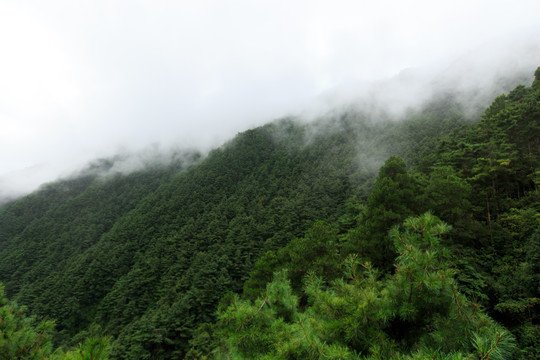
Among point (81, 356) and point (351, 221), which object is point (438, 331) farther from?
point (351, 221)

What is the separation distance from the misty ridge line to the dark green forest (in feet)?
8.60

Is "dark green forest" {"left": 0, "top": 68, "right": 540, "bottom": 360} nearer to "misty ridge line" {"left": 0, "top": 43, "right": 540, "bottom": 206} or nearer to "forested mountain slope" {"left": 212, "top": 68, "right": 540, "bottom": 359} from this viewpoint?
"forested mountain slope" {"left": 212, "top": 68, "right": 540, "bottom": 359}

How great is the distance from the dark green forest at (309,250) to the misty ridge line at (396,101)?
2622 millimetres

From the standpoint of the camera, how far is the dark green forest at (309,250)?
2670mm

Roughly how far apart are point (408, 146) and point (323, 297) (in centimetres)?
4732

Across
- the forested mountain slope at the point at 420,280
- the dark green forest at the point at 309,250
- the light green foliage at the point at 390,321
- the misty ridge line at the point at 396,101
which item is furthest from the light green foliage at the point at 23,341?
the misty ridge line at the point at 396,101

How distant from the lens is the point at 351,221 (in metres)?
20.3

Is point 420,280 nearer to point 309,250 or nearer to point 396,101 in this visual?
point 309,250

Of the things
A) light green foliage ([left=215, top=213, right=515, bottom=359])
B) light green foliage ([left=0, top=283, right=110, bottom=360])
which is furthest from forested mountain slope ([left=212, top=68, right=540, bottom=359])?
light green foliage ([left=0, top=283, right=110, bottom=360])

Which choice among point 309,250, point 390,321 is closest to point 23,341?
point 390,321

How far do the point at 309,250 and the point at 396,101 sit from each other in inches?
3263

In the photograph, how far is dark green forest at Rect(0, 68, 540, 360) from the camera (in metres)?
2.67

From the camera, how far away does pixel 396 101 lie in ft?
249

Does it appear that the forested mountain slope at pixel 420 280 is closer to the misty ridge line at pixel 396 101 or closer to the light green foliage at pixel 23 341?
the light green foliage at pixel 23 341
